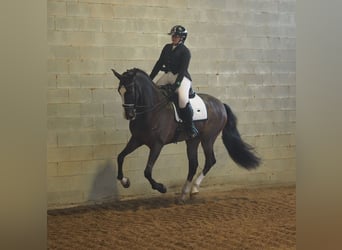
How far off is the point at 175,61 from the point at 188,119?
0.30 m

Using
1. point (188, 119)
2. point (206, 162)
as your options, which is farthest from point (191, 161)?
point (188, 119)

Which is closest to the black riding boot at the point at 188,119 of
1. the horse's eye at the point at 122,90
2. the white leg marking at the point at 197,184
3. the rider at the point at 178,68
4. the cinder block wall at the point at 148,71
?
the rider at the point at 178,68

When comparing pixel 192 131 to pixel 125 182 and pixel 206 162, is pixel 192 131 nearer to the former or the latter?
pixel 206 162

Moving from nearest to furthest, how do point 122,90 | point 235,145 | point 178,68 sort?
point 122,90
point 178,68
point 235,145

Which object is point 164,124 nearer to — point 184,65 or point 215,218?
point 184,65

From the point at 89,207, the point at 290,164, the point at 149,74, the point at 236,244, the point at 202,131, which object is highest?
the point at 149,74

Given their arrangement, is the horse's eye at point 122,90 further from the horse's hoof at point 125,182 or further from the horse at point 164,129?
the horse's hoof at point 125,182

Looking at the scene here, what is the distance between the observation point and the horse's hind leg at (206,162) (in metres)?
2.45

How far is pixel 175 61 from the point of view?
2402mm

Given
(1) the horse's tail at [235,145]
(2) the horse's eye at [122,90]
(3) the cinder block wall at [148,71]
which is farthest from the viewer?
(1) the horse's tail at [235,145]

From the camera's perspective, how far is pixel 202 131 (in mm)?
2496

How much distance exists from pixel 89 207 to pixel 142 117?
19.3 inches
